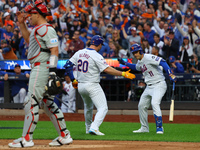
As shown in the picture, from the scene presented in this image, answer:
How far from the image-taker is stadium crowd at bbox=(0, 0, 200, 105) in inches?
611

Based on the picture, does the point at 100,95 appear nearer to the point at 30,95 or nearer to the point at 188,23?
the point at 30,95

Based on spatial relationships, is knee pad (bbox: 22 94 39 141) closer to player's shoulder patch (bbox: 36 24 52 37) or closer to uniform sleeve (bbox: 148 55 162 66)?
player's shoulder patch (bbox: 36 24 52 37)

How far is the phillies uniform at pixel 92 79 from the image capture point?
8.54 meters

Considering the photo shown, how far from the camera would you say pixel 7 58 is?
16.7m

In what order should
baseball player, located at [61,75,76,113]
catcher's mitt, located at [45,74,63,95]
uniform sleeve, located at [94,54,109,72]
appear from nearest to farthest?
catcher's mitt, located at [45,74,63,95]
uniform sleeve, located at [94,54,109,72]
baseball player, located at [61,75,76,113]

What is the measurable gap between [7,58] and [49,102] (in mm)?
10665

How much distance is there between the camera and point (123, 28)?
17.4 m

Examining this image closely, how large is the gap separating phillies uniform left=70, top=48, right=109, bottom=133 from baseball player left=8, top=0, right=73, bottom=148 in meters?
2.02

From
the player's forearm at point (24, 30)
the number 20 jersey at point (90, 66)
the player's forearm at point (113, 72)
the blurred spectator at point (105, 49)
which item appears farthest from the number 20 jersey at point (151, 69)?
the blurred spectator at point (105, 49)

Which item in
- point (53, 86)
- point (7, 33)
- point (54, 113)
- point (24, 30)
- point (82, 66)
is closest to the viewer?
point (53, 86)

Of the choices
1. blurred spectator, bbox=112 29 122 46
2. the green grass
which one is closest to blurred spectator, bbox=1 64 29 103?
blurred spectator, bbox=112 29 122 46

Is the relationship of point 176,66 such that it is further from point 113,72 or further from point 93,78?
point 113,72

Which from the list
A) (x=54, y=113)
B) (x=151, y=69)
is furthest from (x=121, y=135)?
(x=54, y=113)

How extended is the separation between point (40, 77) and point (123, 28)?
37.4 feet
